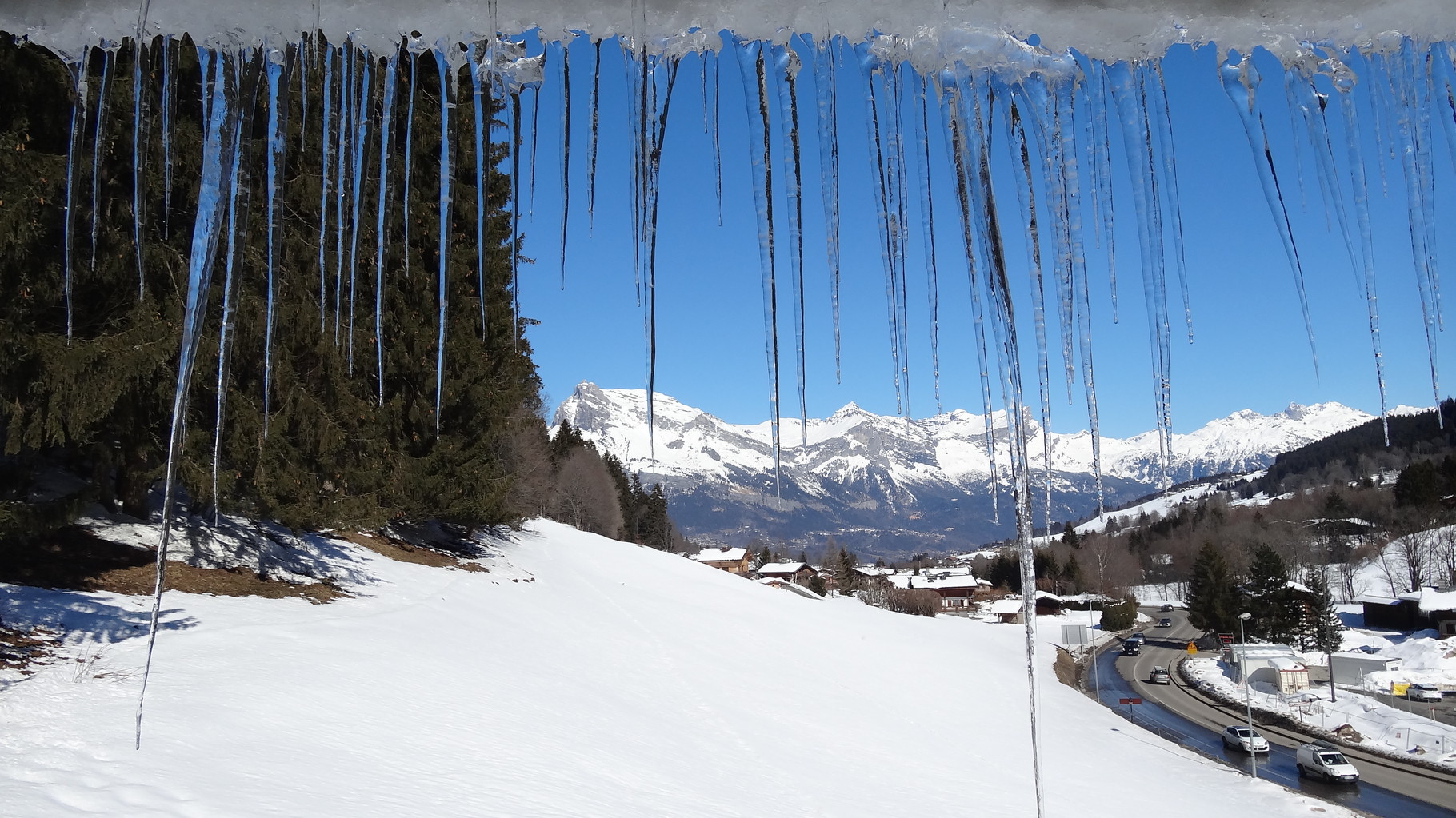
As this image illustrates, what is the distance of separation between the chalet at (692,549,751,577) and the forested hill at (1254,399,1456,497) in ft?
276

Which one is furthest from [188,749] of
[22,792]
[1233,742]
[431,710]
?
[1233,742]

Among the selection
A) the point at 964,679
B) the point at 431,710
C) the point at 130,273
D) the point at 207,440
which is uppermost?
the point at 130,273

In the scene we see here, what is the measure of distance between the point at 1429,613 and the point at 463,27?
60.8m

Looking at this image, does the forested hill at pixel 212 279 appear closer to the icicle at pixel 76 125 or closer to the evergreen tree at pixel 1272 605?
the icicle at pixel 76 125

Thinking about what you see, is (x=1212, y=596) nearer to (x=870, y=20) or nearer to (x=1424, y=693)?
(x=1424, y=693)

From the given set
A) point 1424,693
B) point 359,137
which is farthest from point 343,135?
point 1424,693

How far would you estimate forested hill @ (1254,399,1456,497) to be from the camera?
107 m

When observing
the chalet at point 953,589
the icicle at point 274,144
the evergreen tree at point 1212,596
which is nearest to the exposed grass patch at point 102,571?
the icicle at point 274,144

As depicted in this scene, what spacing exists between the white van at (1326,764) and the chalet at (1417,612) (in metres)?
31.6

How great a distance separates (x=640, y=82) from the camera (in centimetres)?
231

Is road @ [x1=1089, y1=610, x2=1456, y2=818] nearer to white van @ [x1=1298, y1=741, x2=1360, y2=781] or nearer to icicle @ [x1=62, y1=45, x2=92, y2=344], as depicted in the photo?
white van @ [x1=1298, y1=741, x2=1360, y2=781]

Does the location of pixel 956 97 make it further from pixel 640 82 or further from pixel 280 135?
pixel 280 135

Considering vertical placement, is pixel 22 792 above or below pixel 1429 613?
above

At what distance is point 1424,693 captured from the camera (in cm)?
3186
